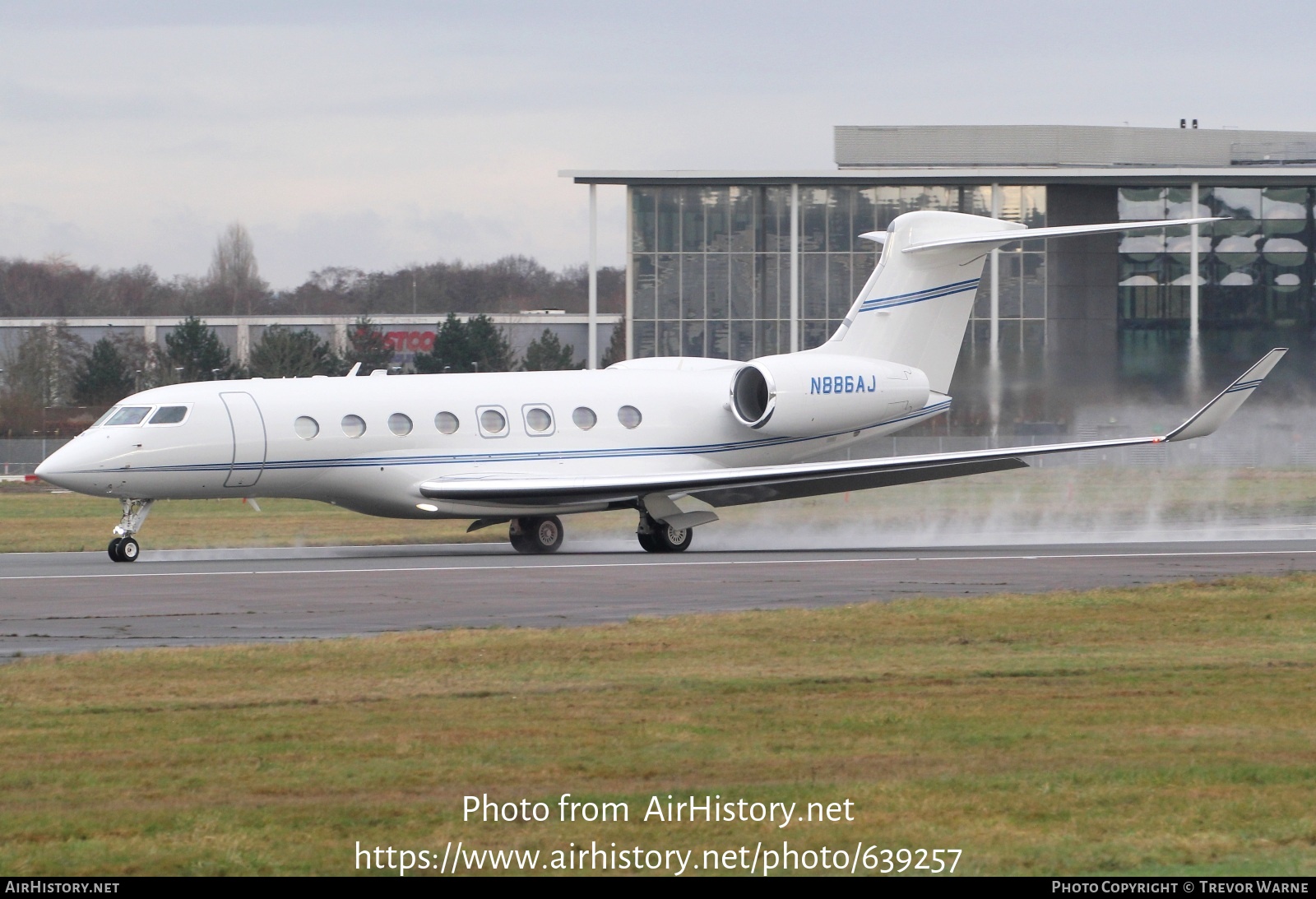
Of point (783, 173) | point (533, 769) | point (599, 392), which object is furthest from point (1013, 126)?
point (533, 769)

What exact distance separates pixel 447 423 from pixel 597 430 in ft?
8.00

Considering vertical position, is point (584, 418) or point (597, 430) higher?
point (584, 418)

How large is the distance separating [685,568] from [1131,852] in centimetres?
1426

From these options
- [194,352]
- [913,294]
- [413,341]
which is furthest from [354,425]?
[413,341]

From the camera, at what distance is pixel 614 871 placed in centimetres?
640

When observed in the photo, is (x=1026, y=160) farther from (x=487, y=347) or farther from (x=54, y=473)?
(x=54, y=473)

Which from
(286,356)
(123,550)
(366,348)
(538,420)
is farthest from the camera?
(366,348)

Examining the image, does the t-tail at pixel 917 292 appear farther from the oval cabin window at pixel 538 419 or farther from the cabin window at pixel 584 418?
the oval cabin window at pixel 538 419

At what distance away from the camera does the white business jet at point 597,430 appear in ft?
74.7

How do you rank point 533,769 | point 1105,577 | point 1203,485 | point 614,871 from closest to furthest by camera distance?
point 614,871, point 533,769, point 1105,577, point 1203,485

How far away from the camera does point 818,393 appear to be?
25.7m

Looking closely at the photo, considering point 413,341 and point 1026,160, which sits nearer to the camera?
point 1026,160

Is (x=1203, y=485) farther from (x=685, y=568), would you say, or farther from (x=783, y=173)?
(x=783, y=173)

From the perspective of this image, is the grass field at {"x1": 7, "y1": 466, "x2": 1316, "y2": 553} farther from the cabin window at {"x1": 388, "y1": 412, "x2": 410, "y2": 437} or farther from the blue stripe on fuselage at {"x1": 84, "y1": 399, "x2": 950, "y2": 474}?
the cabin window at {"x1": 388, "y1": 412, "x2": 410, "y2": 437}
